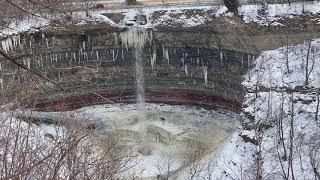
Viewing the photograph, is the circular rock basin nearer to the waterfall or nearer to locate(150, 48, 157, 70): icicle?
the waterfall

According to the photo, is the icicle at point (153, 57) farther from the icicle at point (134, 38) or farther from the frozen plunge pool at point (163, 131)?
the frozen plunge pool at point (163, 131)

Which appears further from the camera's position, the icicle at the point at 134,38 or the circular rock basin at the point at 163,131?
A: the icicle at the point at 134,38

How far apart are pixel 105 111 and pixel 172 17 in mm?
8507

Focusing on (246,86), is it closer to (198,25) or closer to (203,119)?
(203,119)

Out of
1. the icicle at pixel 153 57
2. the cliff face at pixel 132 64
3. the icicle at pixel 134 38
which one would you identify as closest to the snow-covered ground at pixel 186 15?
the icicle at pixel 134 38

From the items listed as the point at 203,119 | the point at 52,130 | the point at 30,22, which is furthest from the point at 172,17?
the point at 52,130

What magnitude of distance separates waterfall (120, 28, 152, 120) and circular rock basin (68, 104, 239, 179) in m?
1.00

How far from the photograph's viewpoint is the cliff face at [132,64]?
36156mm

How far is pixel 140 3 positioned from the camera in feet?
135

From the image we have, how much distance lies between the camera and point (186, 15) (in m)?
38.0

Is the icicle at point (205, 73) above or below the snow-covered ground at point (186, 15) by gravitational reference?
below

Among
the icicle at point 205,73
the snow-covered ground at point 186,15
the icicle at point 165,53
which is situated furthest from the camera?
the icicle at point 165,53

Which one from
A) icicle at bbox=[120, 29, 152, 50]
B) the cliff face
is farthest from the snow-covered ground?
the cliff face

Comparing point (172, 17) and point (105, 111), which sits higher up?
point (172, 17)
